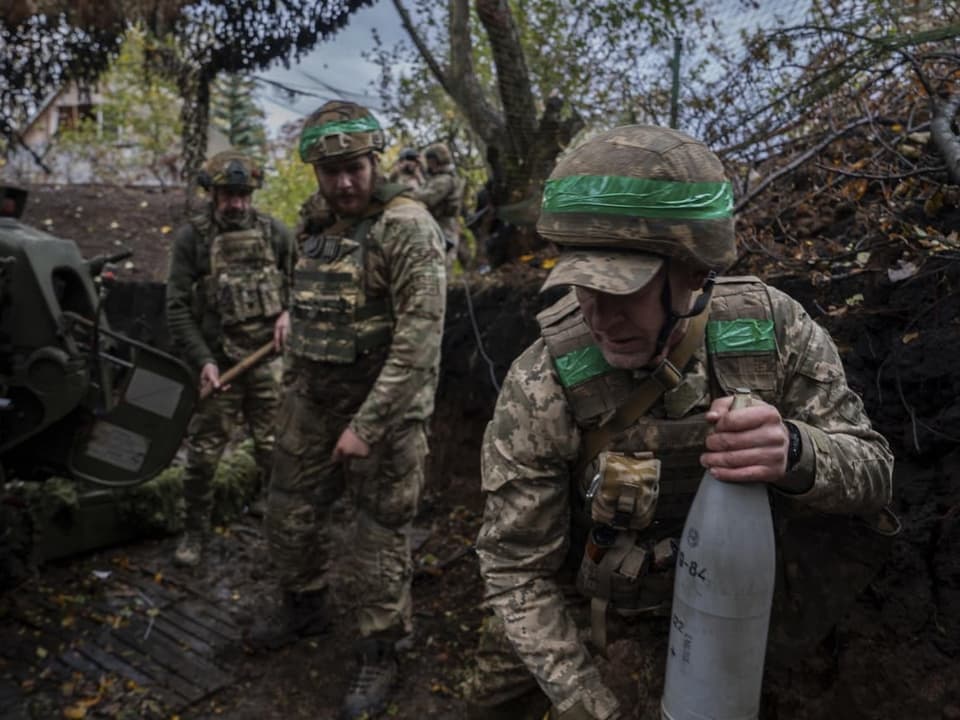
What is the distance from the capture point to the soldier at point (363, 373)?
362cm

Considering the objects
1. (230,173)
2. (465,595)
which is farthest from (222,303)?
(465,595)

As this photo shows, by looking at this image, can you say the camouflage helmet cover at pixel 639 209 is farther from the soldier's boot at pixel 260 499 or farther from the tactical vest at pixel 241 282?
the soldier's boot at pixel 260 499

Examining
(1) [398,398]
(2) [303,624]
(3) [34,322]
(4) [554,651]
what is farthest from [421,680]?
(3) [34,322]

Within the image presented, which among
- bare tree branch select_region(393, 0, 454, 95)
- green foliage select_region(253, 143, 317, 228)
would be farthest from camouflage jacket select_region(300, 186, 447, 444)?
green foliage select_region(253, 143, 317, 228)

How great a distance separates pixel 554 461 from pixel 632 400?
24cm

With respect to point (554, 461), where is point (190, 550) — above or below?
below

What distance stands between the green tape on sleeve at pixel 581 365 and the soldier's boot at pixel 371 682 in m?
2.42

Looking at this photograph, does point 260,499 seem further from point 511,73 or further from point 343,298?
point 511,73

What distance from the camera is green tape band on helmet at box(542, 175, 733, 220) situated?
171 cm

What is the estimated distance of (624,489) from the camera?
1770 mm

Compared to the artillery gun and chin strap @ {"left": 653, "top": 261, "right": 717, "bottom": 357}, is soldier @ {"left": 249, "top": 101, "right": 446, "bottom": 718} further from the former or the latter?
chin strap @ {"left": 653, "top": 261, "right": 717, "bottom": 357}

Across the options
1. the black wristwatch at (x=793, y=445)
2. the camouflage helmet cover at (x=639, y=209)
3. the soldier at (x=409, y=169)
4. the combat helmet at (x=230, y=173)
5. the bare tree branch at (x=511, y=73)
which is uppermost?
the bare tree branch at (x=511, y=73)

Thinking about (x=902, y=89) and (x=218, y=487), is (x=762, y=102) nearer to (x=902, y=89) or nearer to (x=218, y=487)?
(x=902, y=89)

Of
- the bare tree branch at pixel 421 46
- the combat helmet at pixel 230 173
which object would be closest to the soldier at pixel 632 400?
the combat helmet at pixel 230 173
